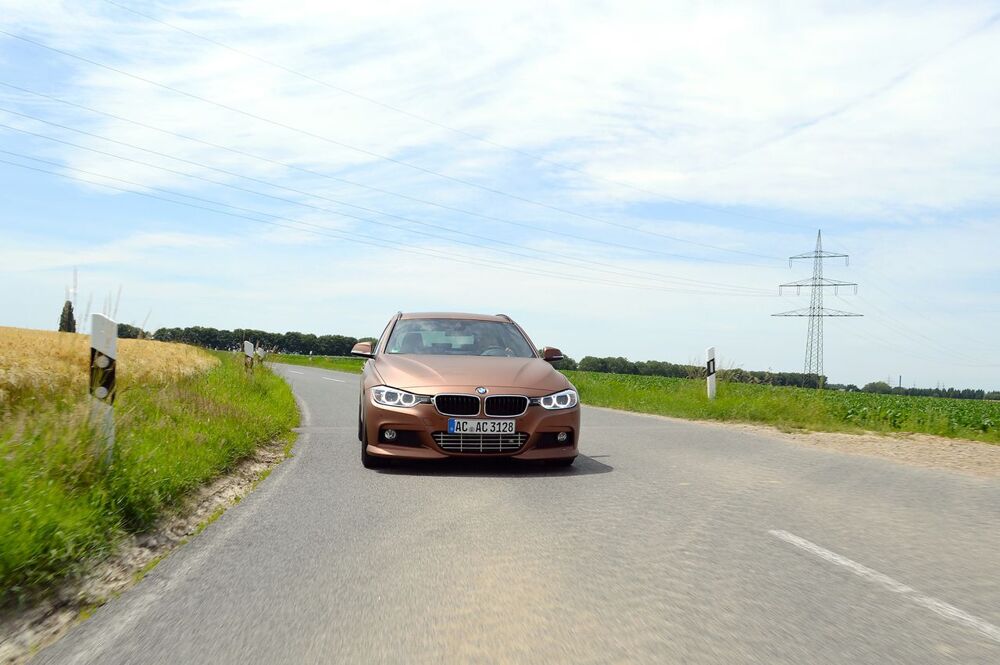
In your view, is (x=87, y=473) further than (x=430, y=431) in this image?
No

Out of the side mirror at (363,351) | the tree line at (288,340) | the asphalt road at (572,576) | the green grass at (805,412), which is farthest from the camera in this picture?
the tree line at (288,340)

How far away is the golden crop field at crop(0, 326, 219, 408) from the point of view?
802 centimetres

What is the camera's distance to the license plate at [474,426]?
25.6 ft

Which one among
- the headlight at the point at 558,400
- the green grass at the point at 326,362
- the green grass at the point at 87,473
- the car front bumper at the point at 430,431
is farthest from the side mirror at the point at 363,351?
the green grass at the point at 326,362

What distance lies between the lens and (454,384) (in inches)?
311

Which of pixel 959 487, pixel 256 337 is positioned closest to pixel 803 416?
pixel 959 487

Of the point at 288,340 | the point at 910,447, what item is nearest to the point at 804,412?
the point at 910,447

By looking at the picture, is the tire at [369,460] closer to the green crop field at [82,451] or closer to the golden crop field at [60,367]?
the green crop field at [82,451]

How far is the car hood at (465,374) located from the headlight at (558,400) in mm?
55

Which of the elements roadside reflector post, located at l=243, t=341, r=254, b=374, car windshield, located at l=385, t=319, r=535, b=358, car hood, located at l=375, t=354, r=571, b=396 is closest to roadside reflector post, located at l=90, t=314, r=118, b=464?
car hood, located at l=375, t=354, r=571, b=396

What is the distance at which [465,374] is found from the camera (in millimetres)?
8141

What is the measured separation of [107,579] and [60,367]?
5730mm

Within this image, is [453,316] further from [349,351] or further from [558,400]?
[349,351]

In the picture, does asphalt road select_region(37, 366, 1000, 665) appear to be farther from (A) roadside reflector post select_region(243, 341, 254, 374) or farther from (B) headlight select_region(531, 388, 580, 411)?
(A) roadside reflector post select_region(243, 341, 254, 374)
